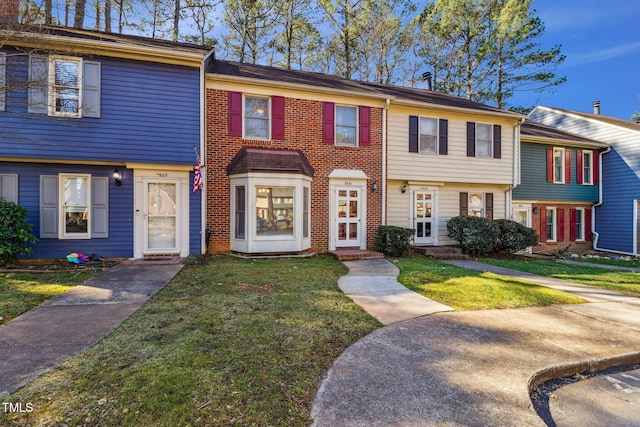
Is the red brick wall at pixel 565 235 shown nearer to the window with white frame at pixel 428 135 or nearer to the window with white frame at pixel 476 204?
the window with white frame at pixel 476 204

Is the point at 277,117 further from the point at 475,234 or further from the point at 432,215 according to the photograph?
the point at 475,234

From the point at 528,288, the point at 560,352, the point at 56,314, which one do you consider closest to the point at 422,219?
the point at 528,288

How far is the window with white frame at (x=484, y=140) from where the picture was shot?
12.5 m

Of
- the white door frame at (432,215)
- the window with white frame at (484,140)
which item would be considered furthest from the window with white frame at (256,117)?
the window with white frame at (484,140)

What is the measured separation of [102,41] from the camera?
769cm

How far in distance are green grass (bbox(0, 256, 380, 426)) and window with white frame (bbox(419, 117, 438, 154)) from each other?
8.56m

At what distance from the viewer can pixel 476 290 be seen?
588 centimetres

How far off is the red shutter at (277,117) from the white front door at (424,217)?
561cm

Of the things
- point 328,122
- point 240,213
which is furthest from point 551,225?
point 240,213

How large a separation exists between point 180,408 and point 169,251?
23.9 ft

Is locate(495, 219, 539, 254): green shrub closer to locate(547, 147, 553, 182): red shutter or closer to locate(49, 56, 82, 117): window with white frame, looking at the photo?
locate(547, 147, 553, 182): red shutter

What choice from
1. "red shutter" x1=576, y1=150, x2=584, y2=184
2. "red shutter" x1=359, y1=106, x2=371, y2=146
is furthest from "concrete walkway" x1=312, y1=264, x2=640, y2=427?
"red shutter" x1=576, y1=150, x2=584, y2=184

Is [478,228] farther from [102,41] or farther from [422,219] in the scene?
[102,41]

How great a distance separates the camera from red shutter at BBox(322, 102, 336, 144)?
1030cm
